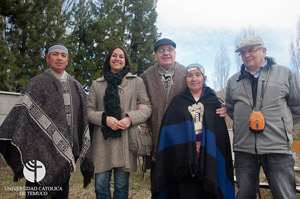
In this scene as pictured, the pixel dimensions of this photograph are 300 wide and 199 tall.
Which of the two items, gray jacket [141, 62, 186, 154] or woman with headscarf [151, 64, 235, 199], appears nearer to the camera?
woman with headscarf [151, 64, 235, 199]

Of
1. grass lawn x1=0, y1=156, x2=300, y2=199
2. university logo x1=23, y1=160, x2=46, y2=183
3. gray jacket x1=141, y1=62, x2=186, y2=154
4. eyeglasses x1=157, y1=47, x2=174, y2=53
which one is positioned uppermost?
eyeglasses x1=157, y1=47, x2=174, y2=53

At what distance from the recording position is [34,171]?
2.32 m

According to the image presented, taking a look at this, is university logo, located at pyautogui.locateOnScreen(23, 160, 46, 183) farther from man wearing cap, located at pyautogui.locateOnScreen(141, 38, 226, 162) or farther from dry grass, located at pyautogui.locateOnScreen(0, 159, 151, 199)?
dry grass, located at pyautogui.locateOnScreen(0, 159, 151, 199)

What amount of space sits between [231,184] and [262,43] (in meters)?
1.65

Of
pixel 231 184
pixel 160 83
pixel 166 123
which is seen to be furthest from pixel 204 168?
pixel 160 83

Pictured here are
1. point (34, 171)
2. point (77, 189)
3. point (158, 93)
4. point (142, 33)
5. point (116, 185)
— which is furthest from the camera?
point (142, 33)

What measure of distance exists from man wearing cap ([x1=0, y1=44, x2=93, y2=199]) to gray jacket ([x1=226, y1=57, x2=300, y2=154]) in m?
1.74

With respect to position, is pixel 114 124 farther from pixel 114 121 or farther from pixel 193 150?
pixel 193 150

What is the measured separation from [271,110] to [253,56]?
2.09ft

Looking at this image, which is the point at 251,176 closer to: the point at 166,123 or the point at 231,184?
the point at 231,184

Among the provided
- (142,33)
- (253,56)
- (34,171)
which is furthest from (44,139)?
(142,33)

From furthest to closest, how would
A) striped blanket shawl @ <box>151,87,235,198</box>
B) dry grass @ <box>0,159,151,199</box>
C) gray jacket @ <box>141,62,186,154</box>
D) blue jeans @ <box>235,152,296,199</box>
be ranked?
dry grass @ <box>0,159,151,199</box>, gray jacket @ <box>141,62,186,154</box>, striped blanket shawl @ <box>151,87,235,198</box>, blue jeans @ <box>235,152,296,199</box>

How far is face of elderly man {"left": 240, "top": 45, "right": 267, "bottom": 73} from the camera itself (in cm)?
267

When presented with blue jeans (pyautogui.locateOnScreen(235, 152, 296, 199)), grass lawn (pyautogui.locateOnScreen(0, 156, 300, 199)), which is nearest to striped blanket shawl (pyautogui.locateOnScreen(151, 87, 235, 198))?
blue jeans (pyautogui.locateOnScreen(235, 152, 296, 199))
